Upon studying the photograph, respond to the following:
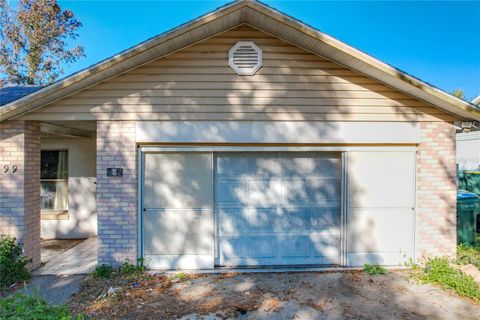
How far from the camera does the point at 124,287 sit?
16.5 feet

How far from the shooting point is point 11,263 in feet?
17.5

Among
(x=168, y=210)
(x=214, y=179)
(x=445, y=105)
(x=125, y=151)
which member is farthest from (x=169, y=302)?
(x=445, y=105)

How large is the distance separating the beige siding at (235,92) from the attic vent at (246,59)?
0.29 ft

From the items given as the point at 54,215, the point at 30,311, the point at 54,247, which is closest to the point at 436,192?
the point at 30,311

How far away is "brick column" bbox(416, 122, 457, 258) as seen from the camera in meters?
5.77

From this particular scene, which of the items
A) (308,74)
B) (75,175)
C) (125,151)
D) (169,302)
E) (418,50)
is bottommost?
(169,302)

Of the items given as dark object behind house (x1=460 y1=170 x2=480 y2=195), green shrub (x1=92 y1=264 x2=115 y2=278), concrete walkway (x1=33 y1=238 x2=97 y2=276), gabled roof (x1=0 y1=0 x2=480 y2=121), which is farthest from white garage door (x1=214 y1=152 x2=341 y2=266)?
dark object behind house (x1=460 y1=170 x2=480 y2=195)

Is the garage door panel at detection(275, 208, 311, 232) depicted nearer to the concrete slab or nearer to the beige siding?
the beige siding

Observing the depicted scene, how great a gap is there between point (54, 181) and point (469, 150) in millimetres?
17060

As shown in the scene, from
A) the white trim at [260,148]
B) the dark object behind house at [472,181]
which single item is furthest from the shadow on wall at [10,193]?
the dark object behind house at [472,181]

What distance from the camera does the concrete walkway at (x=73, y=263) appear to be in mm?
5766

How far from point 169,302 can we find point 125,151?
8.84 ft

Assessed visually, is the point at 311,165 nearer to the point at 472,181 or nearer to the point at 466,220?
the point at 466,220

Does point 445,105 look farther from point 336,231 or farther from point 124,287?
point 124,287
